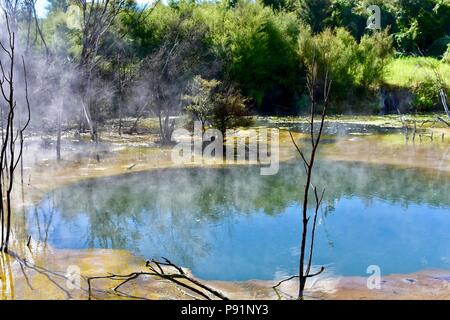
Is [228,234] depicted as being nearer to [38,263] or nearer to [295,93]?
[38,263]

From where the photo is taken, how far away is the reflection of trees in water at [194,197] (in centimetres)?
1016

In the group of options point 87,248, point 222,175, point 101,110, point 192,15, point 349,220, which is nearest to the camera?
point 87,248

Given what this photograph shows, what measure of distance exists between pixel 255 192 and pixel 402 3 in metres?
34.0

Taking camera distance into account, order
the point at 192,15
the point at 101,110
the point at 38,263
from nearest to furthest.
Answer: the point at 38,263, the point at 101,110, the point at 192,15

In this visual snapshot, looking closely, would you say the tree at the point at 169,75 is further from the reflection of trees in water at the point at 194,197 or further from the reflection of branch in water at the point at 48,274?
the reflection of branch in water at the point at 48,274

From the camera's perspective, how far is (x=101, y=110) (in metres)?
23.5

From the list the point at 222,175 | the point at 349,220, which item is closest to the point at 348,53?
the point at 222,175
